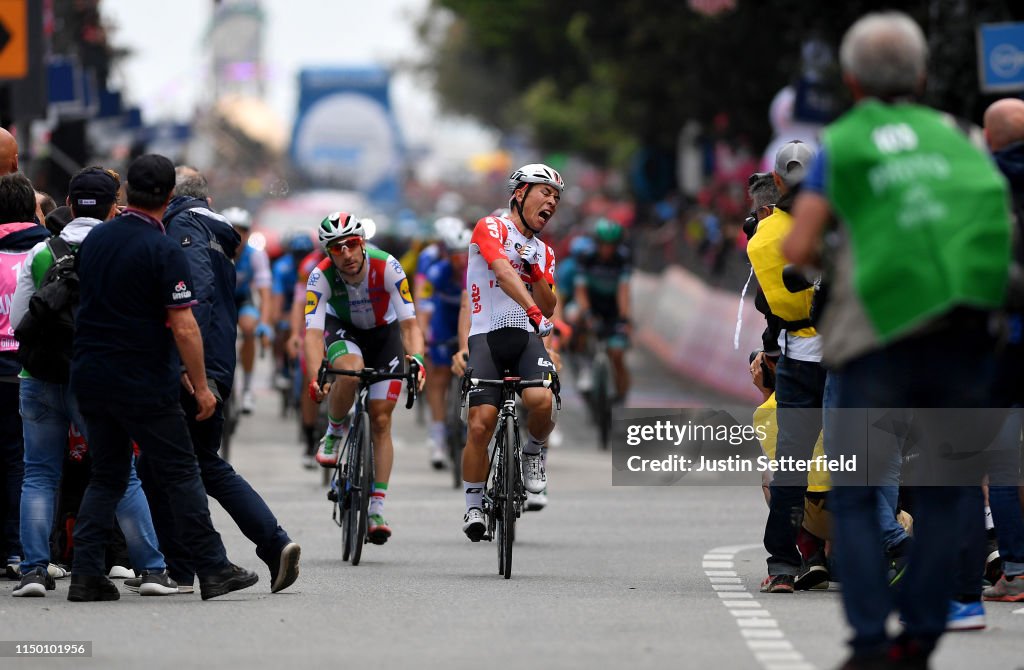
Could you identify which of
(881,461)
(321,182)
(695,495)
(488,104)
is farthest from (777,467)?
(488,104)

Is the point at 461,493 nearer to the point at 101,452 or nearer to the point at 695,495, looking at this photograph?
the point at 695,495

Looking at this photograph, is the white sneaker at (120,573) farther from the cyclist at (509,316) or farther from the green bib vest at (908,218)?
the green bib vest at (908,218)

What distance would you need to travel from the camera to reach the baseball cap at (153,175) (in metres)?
9.89

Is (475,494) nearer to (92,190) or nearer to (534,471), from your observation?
(534,471)

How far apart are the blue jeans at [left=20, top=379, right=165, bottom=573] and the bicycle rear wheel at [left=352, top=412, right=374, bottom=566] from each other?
182cm

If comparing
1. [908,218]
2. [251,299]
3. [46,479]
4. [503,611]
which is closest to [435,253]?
[251,299]

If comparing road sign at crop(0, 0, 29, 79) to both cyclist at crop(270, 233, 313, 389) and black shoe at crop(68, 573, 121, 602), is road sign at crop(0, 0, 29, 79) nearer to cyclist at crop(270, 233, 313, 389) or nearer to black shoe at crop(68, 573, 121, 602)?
cyclist at crop(270, 233, 313, 389)

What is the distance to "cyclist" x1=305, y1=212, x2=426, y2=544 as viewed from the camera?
1263cm

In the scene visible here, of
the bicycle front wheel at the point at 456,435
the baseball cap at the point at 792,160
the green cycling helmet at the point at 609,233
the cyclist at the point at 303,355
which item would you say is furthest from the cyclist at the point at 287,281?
the baseball cap at the point at 792,160

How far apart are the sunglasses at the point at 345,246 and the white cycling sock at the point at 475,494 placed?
4.87ft

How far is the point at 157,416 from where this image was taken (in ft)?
32.3

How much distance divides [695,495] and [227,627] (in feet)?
27.0

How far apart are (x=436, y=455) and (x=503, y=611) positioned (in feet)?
30.5

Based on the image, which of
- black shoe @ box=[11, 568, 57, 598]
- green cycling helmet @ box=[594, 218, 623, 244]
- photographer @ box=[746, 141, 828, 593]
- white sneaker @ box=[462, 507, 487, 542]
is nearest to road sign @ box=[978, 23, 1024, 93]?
green cycling helmet @ box=[594, 218, 623, 244]
